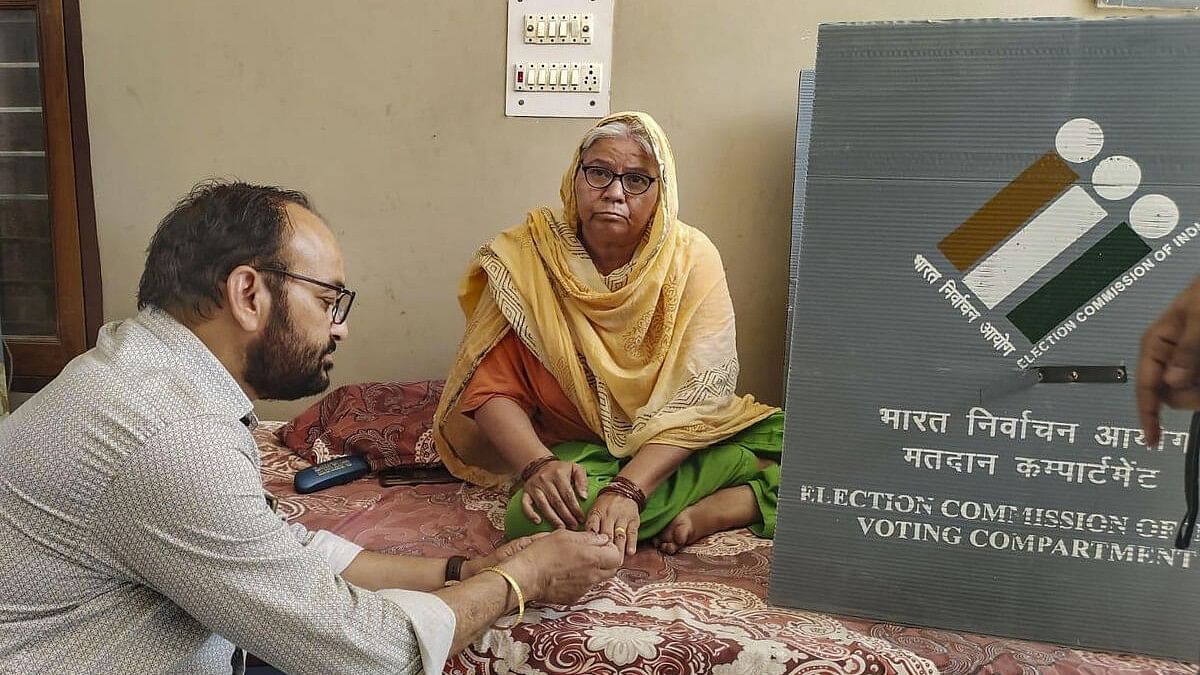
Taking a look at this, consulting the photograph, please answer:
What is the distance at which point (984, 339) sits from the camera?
1.00m

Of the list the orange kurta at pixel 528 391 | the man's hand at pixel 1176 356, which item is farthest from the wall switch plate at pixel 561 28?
the man's hand at pixel 1176 356

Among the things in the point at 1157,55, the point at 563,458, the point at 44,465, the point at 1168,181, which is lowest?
the point at 563,458

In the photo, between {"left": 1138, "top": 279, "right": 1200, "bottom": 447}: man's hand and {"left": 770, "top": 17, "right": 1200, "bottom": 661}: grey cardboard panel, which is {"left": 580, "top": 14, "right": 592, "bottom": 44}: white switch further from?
{"left": 1138, "top": 279, "right": 1200, "bottom": 447}: man's hand

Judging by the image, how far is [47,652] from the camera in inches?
34.0

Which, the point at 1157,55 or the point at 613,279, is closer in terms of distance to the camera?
the point at 1157,55

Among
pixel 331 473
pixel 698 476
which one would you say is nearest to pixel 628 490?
pixel 698 476

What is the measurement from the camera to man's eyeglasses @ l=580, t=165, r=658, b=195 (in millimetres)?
1659

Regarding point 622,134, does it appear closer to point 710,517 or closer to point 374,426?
point 710,517

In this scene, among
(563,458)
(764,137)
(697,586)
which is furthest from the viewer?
(764,137)

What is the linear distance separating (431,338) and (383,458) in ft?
2.16

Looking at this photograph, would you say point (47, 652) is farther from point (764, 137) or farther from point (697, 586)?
point (764, 137)

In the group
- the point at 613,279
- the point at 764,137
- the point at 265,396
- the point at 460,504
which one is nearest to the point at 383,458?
the point at 460,504

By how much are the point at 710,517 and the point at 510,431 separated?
0.41 meters

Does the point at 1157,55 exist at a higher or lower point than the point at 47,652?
higher
